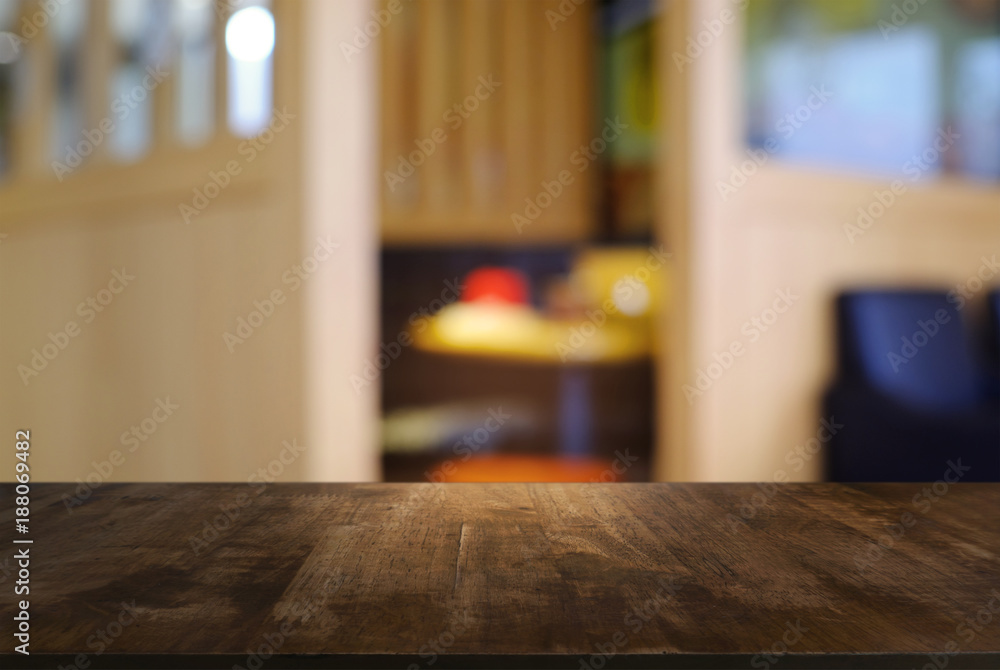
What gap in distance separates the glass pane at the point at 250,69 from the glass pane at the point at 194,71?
87 millimetres

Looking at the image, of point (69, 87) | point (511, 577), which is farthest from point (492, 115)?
point (511, 577)

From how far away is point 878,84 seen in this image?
2.70 metres

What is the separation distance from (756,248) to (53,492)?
1982 mm

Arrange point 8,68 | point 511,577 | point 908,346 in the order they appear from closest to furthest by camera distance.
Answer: point 511,577
point 908,346
point 8,68

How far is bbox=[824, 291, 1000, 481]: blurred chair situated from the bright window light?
5.99 feet

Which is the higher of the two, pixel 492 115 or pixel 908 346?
pixel 492 115

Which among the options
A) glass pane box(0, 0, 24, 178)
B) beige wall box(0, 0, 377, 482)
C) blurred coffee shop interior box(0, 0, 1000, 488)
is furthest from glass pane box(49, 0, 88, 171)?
glass pane box(0, 0, 24, 178)

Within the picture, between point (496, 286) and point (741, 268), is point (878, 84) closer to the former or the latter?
point (741, 268)

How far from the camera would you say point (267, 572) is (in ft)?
1.87

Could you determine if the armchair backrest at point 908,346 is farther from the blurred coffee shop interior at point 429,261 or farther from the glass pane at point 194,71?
the glass pane at point 194,71

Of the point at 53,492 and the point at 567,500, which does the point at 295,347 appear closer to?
the point at 53,492

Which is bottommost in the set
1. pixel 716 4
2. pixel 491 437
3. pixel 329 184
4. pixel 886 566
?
pixel 491 437

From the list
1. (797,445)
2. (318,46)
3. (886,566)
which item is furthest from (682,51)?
(886,566)

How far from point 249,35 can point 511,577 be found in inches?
72.9
